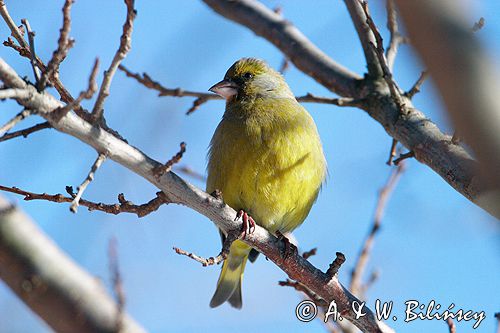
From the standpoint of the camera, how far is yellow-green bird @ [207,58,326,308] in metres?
4.19

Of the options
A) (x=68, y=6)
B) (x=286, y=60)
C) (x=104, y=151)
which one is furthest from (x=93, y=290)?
(x=286, y=60)

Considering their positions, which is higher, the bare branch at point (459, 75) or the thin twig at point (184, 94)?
the thin twig at point (184, 94)

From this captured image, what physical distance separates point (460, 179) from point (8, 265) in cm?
230

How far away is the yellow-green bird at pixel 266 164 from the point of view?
4191 millimetres

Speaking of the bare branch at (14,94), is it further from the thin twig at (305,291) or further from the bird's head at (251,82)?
the bird's head at (251,82)

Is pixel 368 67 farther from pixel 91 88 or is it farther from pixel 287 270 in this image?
pixel 91 88

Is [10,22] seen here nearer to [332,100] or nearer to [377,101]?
[332,100]

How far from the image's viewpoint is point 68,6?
2.39 meters

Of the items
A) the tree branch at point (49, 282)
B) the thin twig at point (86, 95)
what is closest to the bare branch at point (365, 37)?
the thin twig at point (86, 95)

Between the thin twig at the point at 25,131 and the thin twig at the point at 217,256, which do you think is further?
the thin twig at the point at 217,256

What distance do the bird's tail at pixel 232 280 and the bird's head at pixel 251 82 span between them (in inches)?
48.5

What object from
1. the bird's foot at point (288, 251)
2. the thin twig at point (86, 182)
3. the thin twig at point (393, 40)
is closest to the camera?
the thin twig at point (86, 182)

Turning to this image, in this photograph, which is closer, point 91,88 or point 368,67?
point 91,88

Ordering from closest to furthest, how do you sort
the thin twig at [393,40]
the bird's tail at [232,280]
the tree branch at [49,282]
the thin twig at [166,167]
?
the tree branch at [49,282], the thin twig at [166,167], the thin twig at [393,40], the bird's tail at [232,280]
